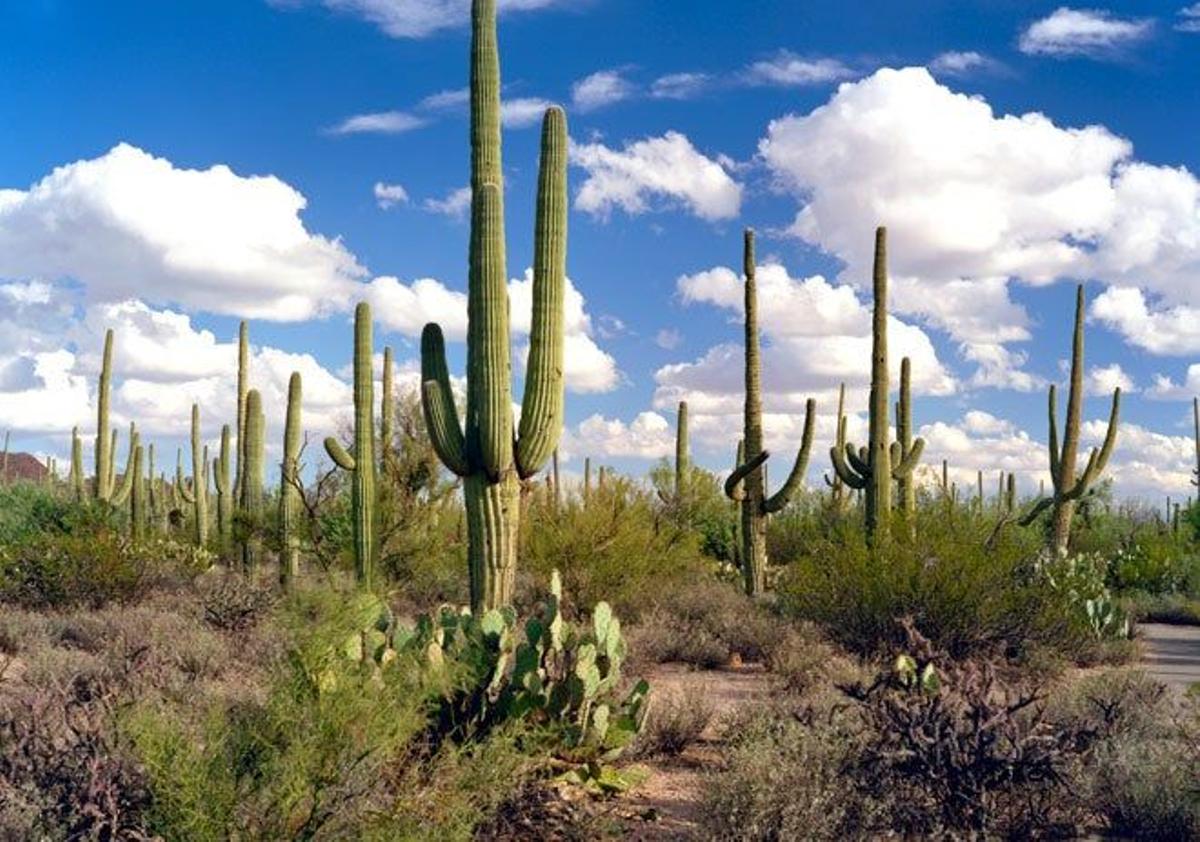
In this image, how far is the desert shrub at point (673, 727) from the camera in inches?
375

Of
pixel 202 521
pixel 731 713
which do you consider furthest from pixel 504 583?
pixel 202 521

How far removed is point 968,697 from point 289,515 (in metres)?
17.4

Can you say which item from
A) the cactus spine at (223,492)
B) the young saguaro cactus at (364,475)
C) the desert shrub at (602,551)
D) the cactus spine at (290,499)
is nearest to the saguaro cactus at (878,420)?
the desert shrub at (602,551)

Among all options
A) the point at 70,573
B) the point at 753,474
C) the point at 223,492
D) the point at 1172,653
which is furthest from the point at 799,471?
the point at 223,492

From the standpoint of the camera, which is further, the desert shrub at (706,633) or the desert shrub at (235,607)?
the desert shrub at (235,607)

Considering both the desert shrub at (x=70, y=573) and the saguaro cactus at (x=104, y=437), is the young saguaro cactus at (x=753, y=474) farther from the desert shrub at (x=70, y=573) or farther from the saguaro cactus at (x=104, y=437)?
the saguaro cactus at (x=104, y=437)

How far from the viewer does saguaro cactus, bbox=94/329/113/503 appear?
31359 mm

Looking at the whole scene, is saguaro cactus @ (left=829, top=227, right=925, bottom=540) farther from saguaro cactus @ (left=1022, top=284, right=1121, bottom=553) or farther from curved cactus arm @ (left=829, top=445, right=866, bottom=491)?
saguaro cactus @ (left=1022, top=284, right=1121, bottom=553)

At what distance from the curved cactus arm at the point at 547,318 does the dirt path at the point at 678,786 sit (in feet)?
9.11

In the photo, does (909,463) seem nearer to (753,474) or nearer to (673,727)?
(753,474)

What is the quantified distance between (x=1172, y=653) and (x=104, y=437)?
24178 millimetres

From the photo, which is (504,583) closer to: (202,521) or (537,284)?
(537,284)

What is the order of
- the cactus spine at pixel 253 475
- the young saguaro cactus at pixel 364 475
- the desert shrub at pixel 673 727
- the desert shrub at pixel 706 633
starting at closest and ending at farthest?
the desert shrub at pixel 673 727
the desert shrub at pixel 706 633
the young saguaro cactus at pixel 364 475
the cactus spine at pixel 253 475

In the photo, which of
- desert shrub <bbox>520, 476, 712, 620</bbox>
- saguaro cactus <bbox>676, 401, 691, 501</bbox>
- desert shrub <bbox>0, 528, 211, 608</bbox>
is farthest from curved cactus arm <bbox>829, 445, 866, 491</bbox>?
desert shrub <bbox>0, 528, 211, 608</bbox>
